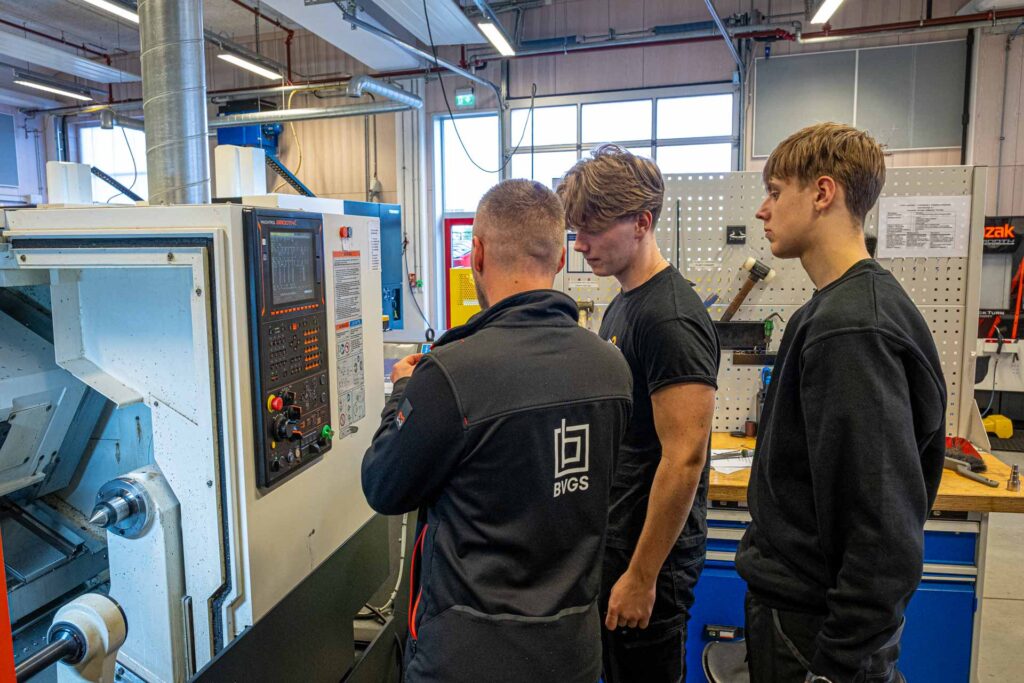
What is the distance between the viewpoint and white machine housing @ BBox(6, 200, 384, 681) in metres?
1.27

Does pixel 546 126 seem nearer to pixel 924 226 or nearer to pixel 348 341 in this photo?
pixel 924 226

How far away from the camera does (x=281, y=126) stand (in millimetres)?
6414

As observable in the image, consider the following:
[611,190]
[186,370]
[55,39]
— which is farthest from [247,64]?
[611,190]

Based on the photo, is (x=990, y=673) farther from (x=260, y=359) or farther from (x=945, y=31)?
(x=945, y=31)

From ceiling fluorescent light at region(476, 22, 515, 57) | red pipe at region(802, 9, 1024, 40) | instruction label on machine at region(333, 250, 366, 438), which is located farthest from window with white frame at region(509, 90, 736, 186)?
instruction label on machine at region(333, 250, 366, 438)

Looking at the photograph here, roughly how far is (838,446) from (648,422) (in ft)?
1.43

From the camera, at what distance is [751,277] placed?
214 cm

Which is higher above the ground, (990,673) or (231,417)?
(231,417)

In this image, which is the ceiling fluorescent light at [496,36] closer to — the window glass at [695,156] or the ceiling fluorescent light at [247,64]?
the window glass at [695,156]

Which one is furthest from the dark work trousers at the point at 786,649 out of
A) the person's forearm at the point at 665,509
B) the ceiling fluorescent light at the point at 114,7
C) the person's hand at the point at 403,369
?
the ceiling fluorescent light at the point at 114,7

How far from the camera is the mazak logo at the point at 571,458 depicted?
999 mm

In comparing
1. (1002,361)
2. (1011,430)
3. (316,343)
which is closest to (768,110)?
(1002,361)

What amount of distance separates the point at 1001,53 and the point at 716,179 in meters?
4.28

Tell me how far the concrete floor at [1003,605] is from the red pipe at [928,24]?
3.45 meters
